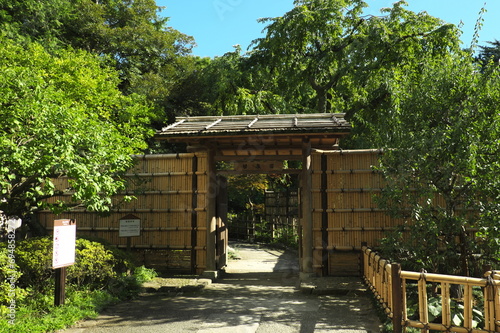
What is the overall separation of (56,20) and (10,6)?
2519mm

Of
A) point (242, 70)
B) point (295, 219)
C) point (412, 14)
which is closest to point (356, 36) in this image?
point (412, 14)

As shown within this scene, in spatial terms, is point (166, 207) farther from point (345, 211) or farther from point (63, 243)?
point (345, 211)

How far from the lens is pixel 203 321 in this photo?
21.1 feet

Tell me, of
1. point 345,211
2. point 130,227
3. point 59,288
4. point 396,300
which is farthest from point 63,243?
point 345,211

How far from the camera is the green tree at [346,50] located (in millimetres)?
15609

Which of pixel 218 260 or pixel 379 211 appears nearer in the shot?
pixel 379 211

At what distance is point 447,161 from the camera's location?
21.5 feet

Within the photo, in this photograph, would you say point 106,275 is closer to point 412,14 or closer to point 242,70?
point 242,70

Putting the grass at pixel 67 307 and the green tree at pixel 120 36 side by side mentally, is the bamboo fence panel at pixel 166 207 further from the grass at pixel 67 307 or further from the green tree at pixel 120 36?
the green tree at pixel 120 36

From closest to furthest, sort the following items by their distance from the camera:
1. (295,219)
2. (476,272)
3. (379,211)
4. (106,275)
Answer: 1. (476,272)
2. (106,275)
3. (379,211)
4. (295,219)

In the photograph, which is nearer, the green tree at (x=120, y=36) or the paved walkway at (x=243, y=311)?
the paved walkway at (x=243, y=311)

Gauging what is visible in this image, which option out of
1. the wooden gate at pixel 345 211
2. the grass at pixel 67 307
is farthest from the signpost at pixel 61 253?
the wooden gate at pixel 345 211

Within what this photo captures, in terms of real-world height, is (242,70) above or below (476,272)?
above

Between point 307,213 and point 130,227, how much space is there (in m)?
4.21
